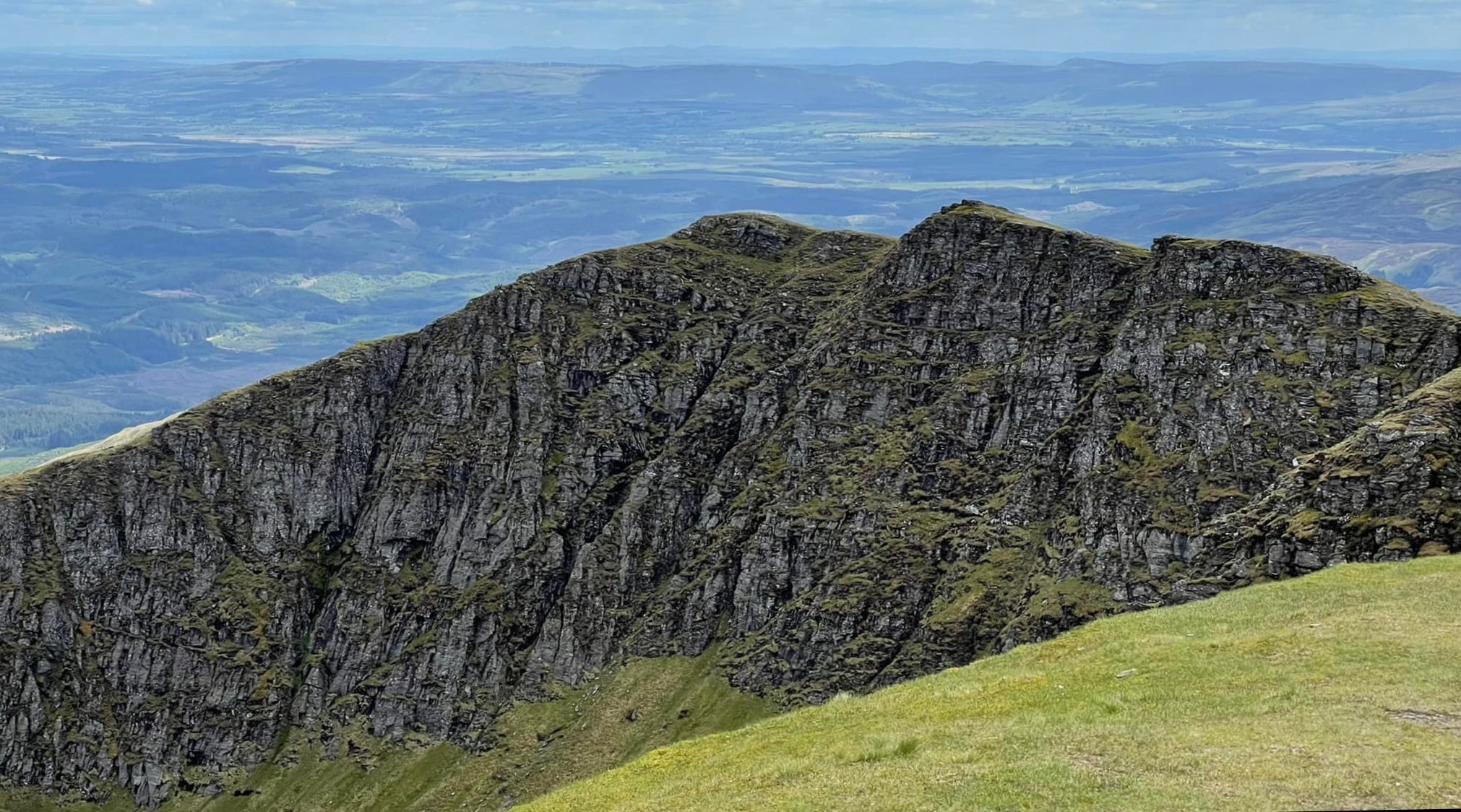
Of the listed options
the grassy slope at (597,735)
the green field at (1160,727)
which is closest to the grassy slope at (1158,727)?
the green field at (1160,727)

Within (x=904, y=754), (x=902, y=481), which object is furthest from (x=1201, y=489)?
(x=904, y=754)

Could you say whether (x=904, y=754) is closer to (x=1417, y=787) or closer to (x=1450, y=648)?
(x=1417, y=787)

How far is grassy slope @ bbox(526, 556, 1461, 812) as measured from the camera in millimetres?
47594

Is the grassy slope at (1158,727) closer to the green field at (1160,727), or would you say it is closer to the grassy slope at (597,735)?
the green field at (1160,727)

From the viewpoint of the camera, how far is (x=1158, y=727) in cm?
5559

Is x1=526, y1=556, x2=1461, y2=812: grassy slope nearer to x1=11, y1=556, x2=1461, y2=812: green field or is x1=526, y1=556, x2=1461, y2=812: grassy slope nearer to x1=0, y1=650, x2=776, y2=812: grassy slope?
x1=11, y1=556, x2=1461, y2=812: green field

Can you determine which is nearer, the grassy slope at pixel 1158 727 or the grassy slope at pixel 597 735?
the grassy slope at pixel 1158 727

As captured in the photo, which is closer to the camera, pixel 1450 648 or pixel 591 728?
pixel 1450 648

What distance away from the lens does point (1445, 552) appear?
100750 mm

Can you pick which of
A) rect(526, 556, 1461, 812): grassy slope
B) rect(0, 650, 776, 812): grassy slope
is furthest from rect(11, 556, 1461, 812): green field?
rect(0, 650, 776, 812): grassy slope

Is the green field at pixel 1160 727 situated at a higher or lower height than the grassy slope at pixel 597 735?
higher

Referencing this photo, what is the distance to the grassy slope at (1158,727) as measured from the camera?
4759 cm

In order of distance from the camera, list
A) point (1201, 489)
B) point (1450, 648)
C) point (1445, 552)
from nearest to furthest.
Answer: point (1450, 648), point (1445, 552), point (1201, 489)

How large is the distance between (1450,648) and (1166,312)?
411 ft
